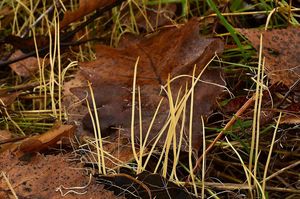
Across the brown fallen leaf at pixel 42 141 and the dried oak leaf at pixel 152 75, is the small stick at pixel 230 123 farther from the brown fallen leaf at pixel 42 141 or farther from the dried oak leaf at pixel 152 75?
the brown fallen leaf at pixel 42 141

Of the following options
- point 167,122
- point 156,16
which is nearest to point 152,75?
point 167,122

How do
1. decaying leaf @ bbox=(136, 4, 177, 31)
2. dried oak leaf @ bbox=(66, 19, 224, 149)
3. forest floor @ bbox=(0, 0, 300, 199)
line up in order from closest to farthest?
forest floor @ bbox=(0, 0, 300, 199) → dried oak leaf @ bbox=(66, 19, 224, 149) → decaying leaf @ bbox=(136, 4, 177, 31)

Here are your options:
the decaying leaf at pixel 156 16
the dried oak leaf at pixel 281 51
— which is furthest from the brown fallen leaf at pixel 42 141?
the decaying leaf at pixel 156 16

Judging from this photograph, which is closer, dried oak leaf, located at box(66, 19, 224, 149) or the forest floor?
the forest floor

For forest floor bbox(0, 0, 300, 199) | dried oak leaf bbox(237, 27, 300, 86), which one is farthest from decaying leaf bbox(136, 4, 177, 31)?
dried oak leaf bbox(237, 27, 300, 86)

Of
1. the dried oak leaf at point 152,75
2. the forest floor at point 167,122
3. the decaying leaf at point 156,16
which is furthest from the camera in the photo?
the decaying leaf at point 156,16

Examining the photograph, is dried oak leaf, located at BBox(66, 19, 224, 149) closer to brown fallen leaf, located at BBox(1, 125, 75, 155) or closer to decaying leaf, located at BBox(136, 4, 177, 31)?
brown fallen leaf, located at BBox(1, 125, 75, 155)
